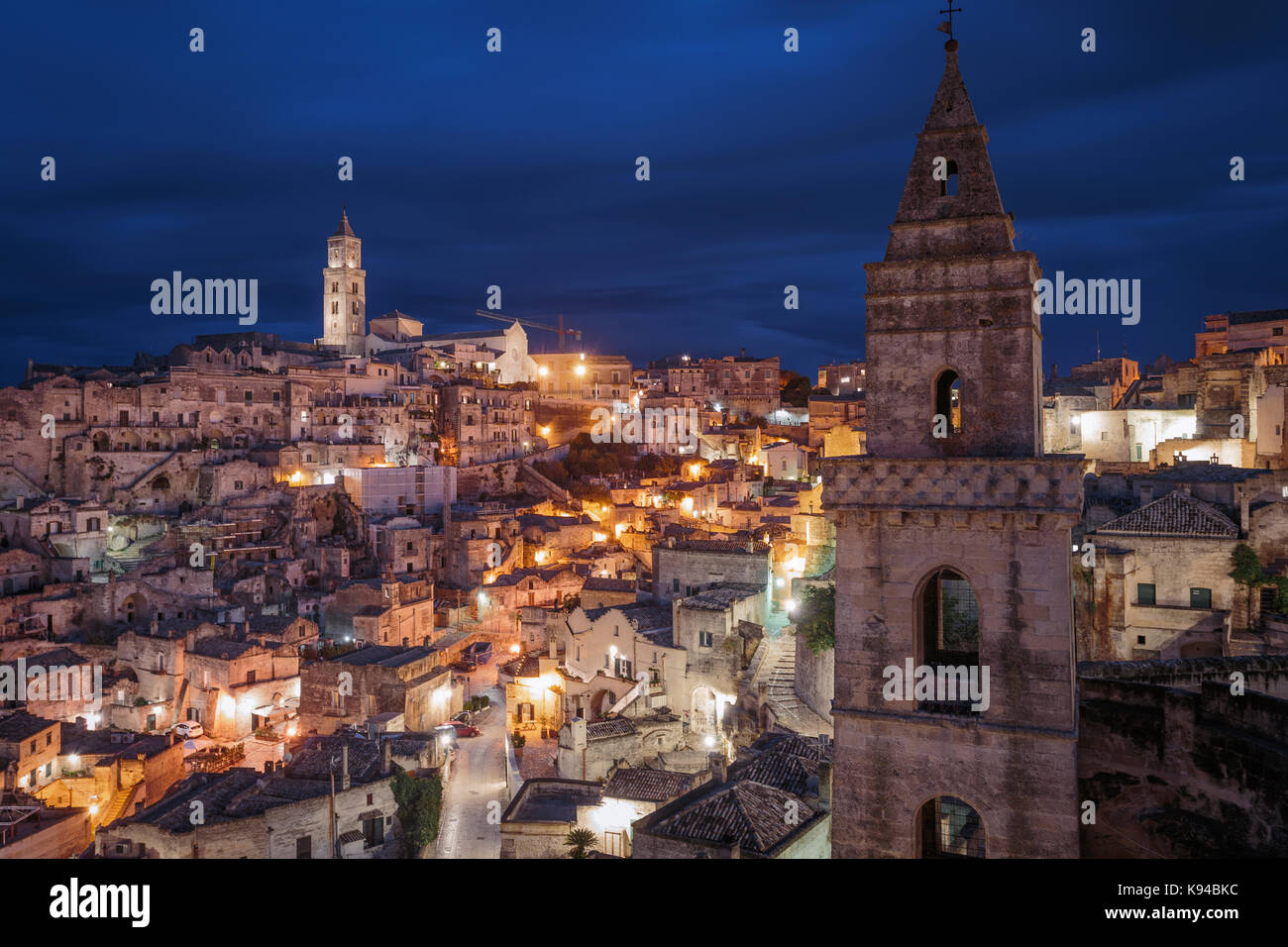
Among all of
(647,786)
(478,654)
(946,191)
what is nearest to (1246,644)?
(647,786)

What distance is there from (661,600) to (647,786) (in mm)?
14988

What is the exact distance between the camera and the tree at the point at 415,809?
854 inches

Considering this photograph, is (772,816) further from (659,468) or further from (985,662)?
(659,468)

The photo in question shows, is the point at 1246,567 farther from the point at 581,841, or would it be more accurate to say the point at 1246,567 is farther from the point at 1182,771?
the point at 581,841

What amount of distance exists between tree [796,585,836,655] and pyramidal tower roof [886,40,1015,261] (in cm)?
1287

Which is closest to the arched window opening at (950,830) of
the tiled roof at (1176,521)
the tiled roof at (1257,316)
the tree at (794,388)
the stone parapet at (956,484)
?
the stone parapet at (956,484)

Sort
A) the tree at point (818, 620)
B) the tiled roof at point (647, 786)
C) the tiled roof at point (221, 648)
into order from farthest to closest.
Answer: the tiled roof at point (221, 648), the tree at point (818, 620), the tiled roof at point (647, 786)

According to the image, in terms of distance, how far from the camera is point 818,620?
74.9 ft

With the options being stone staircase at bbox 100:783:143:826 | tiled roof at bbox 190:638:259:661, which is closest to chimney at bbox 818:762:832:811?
stone staircase at bbox 100:783:143:826

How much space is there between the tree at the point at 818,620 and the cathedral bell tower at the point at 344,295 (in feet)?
247

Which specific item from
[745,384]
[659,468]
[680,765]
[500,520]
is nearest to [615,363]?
[745,384]

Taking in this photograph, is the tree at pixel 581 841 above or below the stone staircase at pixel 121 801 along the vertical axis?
above

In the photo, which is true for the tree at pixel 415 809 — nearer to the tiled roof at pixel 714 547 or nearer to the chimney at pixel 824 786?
the chimney at pixel 824 786

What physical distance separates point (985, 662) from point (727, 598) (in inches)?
783
